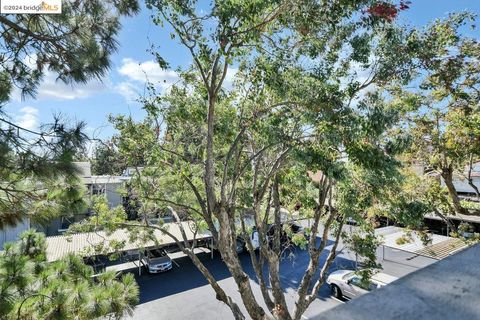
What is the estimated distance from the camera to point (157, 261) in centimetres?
1317

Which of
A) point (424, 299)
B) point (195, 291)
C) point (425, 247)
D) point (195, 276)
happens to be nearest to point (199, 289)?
point (195, 291)

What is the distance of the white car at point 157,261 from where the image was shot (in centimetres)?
1288

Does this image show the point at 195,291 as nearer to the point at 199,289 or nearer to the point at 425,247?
the point at 199,289

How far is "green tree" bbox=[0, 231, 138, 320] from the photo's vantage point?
3330 mm

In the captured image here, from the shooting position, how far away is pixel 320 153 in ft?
14.2

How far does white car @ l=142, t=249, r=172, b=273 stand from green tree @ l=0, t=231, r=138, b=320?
8.26m

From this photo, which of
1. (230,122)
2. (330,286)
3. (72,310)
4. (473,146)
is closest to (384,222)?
(330,286)

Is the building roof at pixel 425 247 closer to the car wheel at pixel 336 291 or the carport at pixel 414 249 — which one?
the carport at pixel 414 249

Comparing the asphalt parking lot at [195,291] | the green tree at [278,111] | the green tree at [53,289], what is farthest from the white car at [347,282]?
the green tree at [53,289]

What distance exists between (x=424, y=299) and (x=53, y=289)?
4.05 metres

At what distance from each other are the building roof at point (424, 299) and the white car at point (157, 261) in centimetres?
1298

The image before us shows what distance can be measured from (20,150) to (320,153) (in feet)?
11.9

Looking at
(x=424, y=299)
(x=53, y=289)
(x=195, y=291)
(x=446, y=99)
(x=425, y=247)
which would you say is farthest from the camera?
(x=425, y=247)

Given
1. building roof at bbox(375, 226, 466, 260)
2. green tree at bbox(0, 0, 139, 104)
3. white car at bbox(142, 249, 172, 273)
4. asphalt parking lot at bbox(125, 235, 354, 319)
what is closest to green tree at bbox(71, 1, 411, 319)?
green tree at bbox(0, 0, 139, 104)
